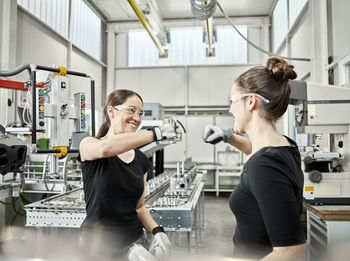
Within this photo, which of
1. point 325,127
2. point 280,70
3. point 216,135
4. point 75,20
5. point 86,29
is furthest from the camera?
point 86,29

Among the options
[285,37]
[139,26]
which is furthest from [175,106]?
[285,37]

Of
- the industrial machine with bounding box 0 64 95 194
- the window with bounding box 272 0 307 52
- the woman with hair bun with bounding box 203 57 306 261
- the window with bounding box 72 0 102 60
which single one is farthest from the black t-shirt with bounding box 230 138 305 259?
the window with bounding box 72 0 102 60

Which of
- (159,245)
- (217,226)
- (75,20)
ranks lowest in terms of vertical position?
(217,226)

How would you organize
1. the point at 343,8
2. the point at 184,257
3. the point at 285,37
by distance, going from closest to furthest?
the point at 184,257
the point at 343,8
the point at 285,37

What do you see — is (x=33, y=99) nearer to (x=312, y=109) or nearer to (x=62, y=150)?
(x=62, y=150)

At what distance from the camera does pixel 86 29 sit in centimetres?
668

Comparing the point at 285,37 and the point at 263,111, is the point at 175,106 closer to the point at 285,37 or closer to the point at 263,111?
the point at 285,37

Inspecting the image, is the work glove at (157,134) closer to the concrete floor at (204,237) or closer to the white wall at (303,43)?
the concrete floor at (204,237)

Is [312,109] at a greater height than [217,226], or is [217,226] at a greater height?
[312,109]

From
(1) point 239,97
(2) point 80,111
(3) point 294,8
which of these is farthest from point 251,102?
(3) point 294,8

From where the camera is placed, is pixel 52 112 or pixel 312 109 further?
pixel 312 109

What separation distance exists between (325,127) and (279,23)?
4.81 metres

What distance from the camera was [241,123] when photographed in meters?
1.04

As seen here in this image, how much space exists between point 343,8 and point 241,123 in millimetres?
3275
